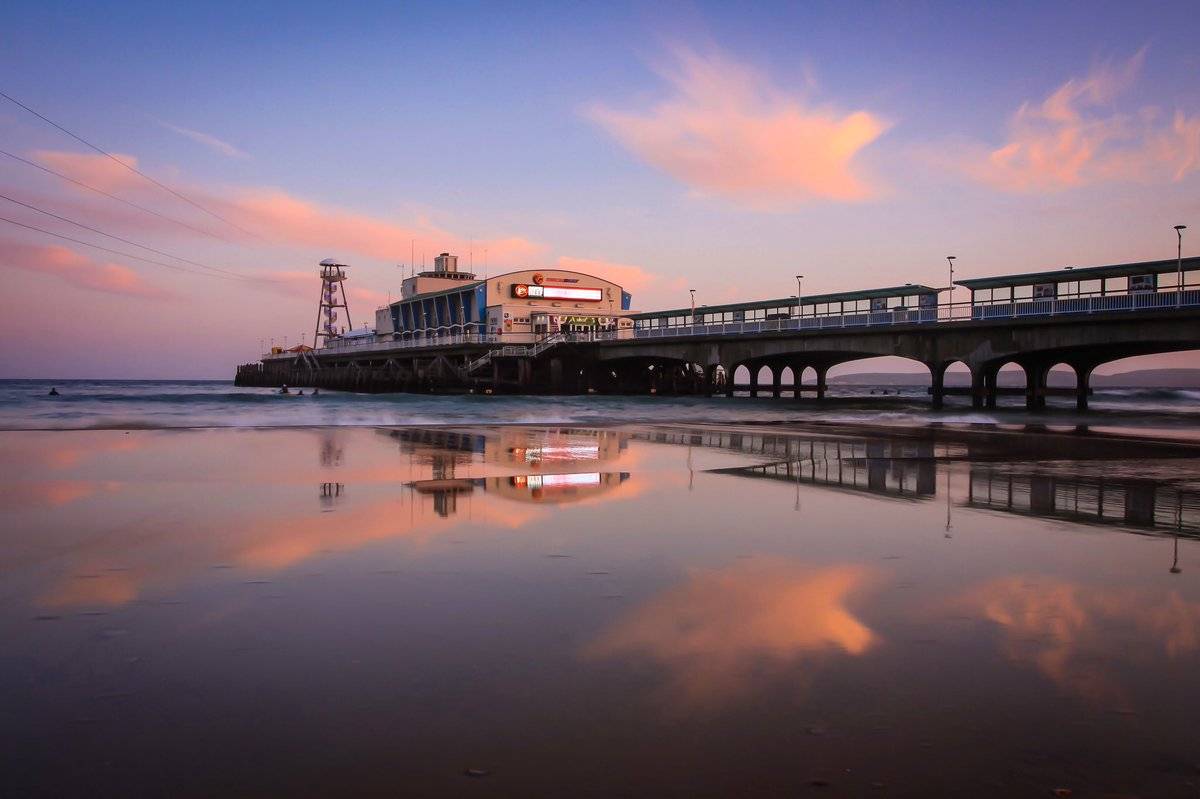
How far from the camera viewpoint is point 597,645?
5414mm

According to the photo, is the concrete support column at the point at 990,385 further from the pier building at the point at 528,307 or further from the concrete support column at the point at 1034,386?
the pier building at the point at 528,307

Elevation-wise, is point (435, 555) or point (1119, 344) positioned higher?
point (1119, 344)

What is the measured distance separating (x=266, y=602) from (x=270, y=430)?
2451 centimetres

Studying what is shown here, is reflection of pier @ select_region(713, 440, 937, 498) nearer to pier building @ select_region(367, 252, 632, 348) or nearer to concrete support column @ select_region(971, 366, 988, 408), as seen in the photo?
concrete support column @ select_region(971, 366, 988, 408)

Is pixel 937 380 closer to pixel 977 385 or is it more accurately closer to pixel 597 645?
pixel 977 385

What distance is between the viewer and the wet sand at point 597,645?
12.3 feet

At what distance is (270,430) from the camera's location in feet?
95.9

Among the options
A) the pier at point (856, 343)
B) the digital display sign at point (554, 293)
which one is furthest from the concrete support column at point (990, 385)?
the digital display sign at point (554, 293)

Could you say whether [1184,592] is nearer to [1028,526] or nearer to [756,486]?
[1028,526]

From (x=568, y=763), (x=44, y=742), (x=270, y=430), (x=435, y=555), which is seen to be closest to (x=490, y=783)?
(x=568, y=763)

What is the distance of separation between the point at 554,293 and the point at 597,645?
83260mm

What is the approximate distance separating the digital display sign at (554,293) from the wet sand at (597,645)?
73992 mm

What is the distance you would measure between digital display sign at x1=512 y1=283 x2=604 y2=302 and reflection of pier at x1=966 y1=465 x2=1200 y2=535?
7237 cm

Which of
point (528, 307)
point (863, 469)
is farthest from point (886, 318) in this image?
point (528, 307)
